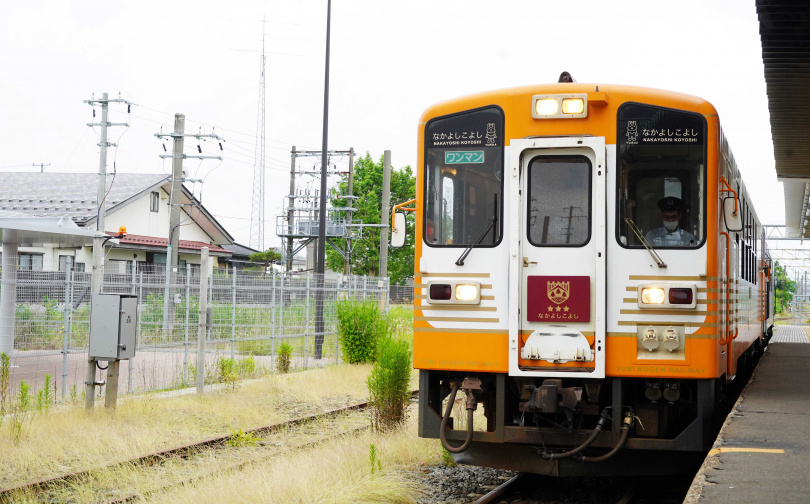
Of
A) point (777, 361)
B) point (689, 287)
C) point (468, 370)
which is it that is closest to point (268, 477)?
point (468, 370)

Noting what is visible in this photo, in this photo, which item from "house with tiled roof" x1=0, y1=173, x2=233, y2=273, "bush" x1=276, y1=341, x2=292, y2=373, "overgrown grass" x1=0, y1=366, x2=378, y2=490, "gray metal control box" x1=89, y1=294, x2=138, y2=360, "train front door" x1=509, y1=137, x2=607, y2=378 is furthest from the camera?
"house with tiled roof" x1=0, y1=173, x2=233, y2=273

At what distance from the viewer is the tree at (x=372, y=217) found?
207 ft

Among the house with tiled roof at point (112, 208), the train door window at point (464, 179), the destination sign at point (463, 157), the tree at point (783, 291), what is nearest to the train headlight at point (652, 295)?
the train door window at point (464, 179)

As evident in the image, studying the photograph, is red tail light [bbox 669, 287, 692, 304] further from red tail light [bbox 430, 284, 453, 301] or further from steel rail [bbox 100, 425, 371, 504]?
steel rail [bbox 100, 425, 371, 504]

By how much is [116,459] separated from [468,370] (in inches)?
151

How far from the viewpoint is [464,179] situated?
24.8 ft

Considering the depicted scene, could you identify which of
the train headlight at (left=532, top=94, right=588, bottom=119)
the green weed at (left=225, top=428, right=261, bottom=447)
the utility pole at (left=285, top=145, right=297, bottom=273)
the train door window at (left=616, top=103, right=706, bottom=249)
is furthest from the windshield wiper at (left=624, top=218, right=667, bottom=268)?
the utility pole at (left=285, top=145, right=297, bottom=273)

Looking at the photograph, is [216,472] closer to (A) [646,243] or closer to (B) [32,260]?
(A) [646,243]

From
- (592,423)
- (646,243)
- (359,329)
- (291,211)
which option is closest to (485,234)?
(646,243)

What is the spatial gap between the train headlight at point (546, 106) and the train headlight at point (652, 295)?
5.15 ft

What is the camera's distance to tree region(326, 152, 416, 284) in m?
63.1

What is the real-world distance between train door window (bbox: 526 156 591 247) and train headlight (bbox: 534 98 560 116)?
14.0 inches

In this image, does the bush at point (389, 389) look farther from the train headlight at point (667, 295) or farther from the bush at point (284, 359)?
the bush at point (284, 359)

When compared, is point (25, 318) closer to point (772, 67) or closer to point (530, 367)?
point (530, 367)
